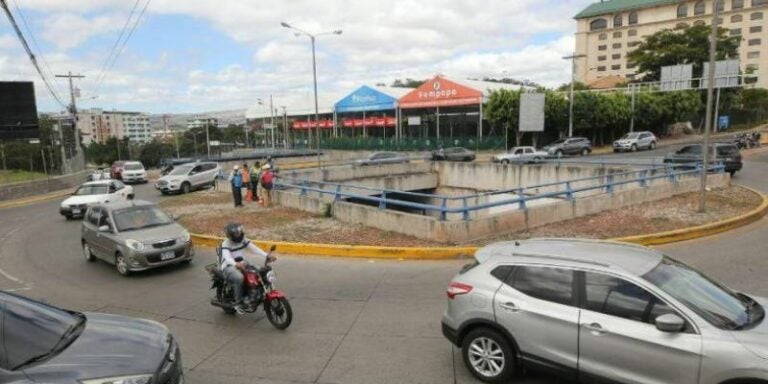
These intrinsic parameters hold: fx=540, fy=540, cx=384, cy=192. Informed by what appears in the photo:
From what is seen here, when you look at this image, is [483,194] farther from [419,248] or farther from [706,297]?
[706,297]

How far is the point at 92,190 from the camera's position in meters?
21.4

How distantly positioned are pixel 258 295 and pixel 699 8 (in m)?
135

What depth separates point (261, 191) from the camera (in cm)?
2006

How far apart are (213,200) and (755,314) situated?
2051cm

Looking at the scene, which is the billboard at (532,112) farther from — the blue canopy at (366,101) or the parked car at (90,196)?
the parked car at (90,196)

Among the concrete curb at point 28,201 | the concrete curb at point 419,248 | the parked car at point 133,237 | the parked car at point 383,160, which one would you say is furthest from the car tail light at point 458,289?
the parked car at point 383,160

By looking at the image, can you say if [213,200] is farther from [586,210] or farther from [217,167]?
[586,210]

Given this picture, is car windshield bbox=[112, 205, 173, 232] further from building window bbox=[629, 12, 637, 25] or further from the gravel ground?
building window bbox=[629, 12, 637, 25]

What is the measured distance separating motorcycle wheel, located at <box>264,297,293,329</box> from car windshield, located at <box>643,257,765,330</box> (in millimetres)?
4653

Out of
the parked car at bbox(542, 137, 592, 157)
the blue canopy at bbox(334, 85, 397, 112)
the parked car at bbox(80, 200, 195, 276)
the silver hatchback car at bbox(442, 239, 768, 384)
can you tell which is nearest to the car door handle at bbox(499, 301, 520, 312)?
the silver hatchback car at bbox(442, 239, 768, 384)

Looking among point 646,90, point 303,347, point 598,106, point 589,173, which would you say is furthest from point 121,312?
point 646,90

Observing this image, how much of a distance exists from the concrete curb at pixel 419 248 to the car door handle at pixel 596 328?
21.9 feet

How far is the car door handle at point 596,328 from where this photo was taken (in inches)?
192

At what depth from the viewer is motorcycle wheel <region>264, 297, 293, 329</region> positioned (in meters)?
7.57
